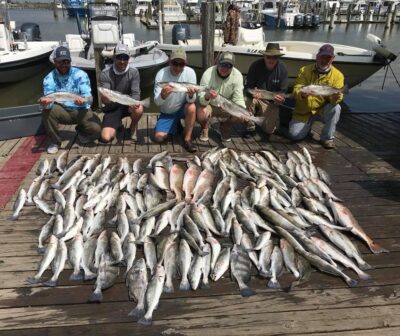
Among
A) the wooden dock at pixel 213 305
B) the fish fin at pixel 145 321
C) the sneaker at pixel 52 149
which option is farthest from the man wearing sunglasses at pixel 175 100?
the fish fin at pixel 145 321

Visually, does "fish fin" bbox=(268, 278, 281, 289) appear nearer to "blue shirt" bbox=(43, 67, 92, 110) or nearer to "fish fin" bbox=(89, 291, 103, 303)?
"fish fin" bbox=(89, 291, 103, 303)

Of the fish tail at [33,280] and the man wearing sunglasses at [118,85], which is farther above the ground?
the man wearing sunglasses at [118,85]

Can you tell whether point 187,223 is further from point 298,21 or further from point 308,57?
point 298,21

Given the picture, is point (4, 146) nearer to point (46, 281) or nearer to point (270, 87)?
point (46, 281)

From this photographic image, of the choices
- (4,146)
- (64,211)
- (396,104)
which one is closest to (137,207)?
(64,211)

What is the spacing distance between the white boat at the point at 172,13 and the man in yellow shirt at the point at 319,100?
38.9 metres

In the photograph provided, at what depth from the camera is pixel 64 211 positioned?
376 cm

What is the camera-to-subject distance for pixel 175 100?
18.1 ft

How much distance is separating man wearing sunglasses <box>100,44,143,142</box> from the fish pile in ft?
2.95

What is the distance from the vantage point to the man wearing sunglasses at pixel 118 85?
5.40 meters

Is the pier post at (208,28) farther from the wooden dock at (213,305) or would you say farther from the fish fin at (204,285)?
the fish fin at (204,285)

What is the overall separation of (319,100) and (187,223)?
10.9 ft

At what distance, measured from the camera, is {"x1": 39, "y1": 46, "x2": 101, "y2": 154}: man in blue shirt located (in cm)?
511

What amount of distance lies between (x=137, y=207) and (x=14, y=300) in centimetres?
151
